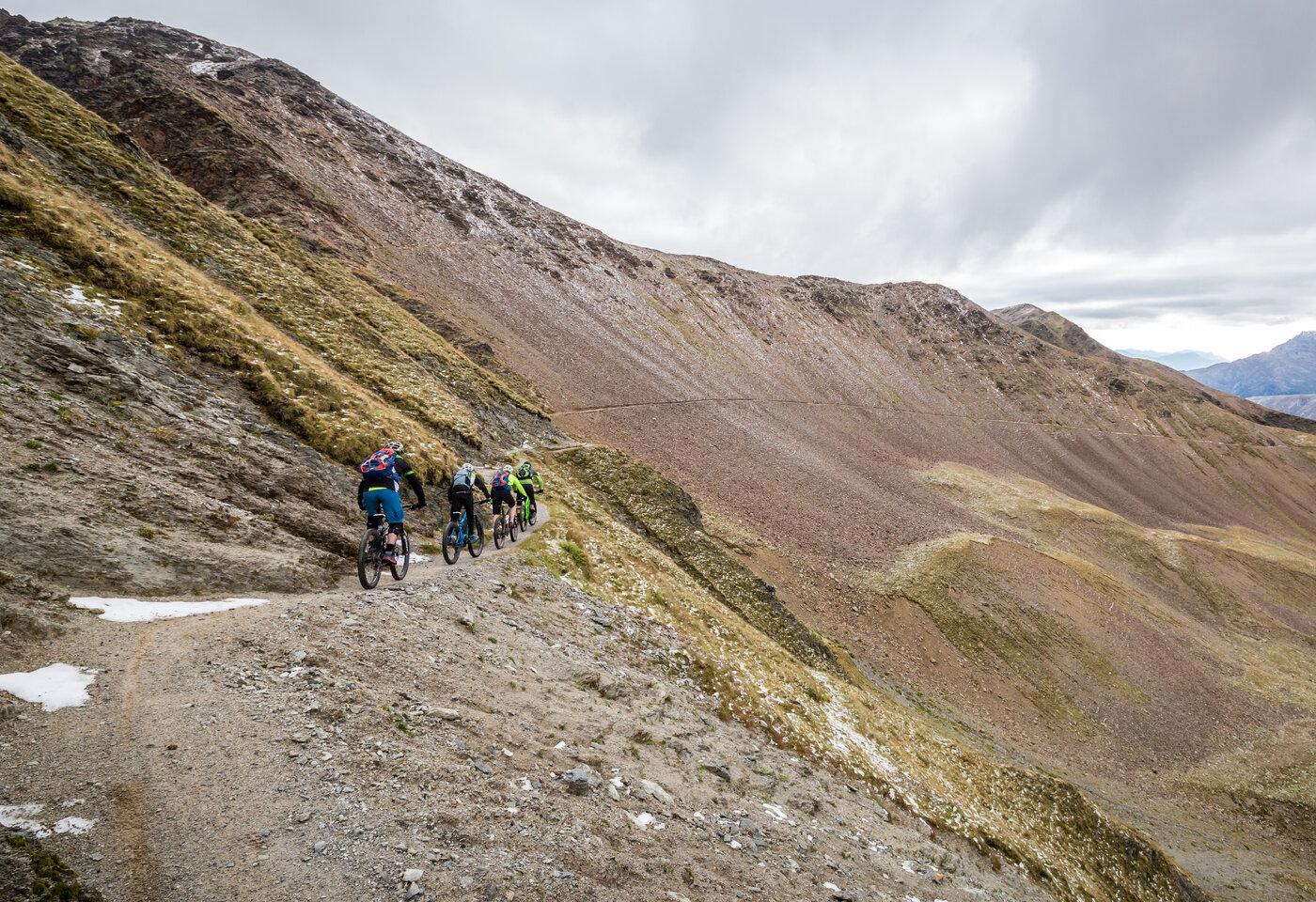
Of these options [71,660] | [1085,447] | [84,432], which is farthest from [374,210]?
[1085,447]

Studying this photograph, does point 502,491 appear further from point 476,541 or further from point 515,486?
point 476,541

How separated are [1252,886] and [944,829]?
77.9 ft

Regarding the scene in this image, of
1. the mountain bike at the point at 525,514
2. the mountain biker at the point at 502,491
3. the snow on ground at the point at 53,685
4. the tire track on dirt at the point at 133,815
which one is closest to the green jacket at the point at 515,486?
the mountain biker at the point at 502,491

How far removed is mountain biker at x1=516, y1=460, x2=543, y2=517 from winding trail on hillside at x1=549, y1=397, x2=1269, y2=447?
33.1 metres

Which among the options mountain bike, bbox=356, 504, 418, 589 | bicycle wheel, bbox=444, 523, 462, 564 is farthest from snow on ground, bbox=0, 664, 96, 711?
bicycle wheel, bbox=444, 523, 462, 564

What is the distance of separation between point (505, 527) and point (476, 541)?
6.50ft

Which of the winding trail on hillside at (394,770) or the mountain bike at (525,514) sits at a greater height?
the mountain bike at (525,514)

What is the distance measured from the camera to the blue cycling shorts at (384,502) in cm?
1177

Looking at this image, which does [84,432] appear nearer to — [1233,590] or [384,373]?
[384,373]

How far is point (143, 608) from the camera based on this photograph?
319 inches

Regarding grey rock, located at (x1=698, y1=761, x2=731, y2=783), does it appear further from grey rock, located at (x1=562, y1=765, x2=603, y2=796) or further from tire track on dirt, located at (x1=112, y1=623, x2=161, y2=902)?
tire track on dirt, located at (x1=112, y1=623, x2=161, y2=902)

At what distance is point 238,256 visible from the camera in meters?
25.1

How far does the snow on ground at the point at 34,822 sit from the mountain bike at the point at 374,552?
6.76 meters

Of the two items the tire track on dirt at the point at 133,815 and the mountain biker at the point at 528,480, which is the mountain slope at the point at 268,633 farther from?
the mountain biker at the point at 528,480
